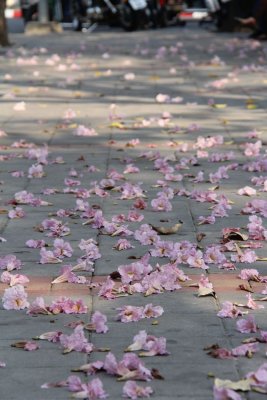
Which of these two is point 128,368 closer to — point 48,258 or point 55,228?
point 48,258

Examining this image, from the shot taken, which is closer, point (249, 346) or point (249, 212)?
point (249, 346)

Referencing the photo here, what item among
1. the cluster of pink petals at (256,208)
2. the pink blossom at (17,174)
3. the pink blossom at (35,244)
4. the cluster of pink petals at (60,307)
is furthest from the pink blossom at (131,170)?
the cluster of pink petals at (60,307)

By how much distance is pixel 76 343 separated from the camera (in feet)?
15.1

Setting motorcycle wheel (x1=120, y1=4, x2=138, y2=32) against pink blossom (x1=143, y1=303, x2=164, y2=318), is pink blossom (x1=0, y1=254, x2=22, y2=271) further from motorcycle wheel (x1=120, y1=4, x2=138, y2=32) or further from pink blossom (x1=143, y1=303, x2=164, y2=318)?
motorcycle wheel (x1=120, y1=4, x2=138, y2=32)

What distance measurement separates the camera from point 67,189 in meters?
8.04

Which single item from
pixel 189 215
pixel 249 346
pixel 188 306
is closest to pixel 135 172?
pixel 189 215

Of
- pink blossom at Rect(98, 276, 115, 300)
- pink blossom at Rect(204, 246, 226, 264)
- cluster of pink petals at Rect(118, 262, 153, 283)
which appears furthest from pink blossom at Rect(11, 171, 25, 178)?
pink blossom at Rect(98, 276, 115, 300)

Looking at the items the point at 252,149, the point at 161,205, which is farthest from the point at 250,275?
the point at 252,149

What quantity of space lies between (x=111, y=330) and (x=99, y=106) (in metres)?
8.43

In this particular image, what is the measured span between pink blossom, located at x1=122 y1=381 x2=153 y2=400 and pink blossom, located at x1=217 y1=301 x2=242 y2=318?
100cm

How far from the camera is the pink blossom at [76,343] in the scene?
4.61 metres

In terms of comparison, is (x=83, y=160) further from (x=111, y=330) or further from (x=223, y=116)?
(x=111, y=330)

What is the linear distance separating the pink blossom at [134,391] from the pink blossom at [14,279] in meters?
1.59

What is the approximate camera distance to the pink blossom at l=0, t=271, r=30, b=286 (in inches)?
221
